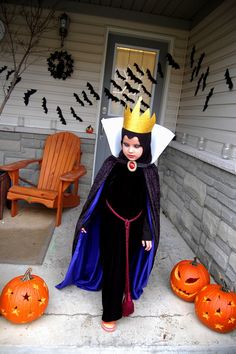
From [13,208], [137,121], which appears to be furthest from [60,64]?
[137,121]

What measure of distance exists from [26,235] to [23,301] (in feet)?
4.68

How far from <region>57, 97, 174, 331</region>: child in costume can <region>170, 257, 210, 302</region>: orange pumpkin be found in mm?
401

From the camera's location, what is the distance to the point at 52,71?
415cm

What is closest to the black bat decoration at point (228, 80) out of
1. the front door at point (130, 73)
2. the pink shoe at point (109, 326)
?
the front door at point (130, 73)

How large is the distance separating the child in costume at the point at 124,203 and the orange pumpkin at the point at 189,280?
401mm

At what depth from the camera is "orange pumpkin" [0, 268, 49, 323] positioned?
6.17 ft

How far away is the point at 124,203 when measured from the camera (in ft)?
6.57

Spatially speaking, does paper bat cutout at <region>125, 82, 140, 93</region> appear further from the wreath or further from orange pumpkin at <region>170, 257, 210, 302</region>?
orange pumpkin at <region>170, 257, 210, 302</region>

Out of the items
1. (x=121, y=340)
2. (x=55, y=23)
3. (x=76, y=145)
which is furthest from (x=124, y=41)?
(x=121, y=340)

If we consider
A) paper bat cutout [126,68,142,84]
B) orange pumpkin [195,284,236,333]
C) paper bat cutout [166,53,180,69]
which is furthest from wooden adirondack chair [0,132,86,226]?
orange pumpkin [195,284,236,333]

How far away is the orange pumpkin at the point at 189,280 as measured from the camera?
2.31 meters

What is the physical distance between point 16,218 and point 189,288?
7.31 feet

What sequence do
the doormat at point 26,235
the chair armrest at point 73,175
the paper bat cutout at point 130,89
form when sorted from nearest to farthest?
the doormat at point 26,235 < the chair armrest at point 73,175 < the paper bat cutout at point 130,89

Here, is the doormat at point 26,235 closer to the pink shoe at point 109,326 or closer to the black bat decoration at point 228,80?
the pink shoe at point 109,326
